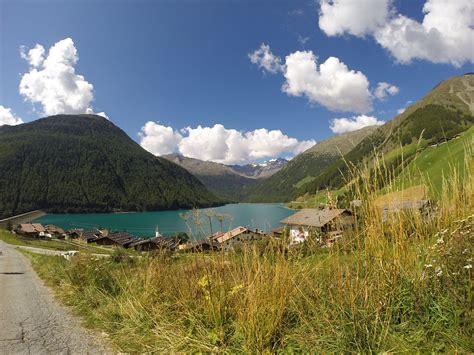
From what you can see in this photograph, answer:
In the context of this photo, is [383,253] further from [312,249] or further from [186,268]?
[186,268]

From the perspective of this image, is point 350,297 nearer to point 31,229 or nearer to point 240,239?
point 240,239

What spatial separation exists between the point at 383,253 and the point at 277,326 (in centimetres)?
111

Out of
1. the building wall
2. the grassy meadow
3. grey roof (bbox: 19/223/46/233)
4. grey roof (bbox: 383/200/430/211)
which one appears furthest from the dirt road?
grey roof (bbox: 19/223/46/233)

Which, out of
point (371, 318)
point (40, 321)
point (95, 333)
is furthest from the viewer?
point (40, 321)

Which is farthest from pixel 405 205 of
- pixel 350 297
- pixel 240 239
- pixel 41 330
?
pixel 41 330

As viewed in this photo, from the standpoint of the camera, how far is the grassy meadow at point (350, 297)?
2486 millimetres

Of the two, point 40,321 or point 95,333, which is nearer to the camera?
point 95,333

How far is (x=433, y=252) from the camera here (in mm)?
2773

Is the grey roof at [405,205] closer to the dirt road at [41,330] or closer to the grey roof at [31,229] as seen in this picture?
the dirt road at [41,330]

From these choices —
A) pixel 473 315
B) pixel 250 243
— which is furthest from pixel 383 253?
pixel 250 243

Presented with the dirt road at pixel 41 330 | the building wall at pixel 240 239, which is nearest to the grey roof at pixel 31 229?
the dirt road at pixel 41 330

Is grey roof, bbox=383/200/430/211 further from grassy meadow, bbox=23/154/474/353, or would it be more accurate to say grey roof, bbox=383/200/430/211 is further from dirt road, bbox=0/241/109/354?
dirt road, bbox=0/241/109/354

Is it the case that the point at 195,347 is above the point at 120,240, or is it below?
above

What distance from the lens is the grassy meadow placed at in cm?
249
